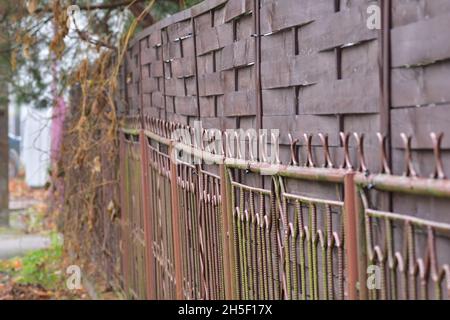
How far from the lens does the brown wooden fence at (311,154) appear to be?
2473mm

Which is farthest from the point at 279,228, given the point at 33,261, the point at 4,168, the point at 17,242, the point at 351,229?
the point at 4,168

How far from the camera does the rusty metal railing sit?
98.7 inches

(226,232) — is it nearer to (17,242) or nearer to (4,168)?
(17,242)

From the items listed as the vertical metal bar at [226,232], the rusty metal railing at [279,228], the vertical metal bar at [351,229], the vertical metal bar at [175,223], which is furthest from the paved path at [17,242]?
the vertical metal bar at [351,229]

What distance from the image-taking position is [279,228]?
3617mm

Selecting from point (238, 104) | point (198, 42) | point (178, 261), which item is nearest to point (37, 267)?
point (178, 261)

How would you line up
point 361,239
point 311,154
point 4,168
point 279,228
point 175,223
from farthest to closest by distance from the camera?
1. point 4,168
2. point 175,223
3. point 279,228
4. point 311,154
5. point 361,239

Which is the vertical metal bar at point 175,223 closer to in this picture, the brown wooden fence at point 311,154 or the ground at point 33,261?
the brown wooden fence at point 311,154

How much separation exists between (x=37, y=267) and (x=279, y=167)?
7.26 meters

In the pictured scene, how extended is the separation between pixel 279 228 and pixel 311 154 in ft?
1.59

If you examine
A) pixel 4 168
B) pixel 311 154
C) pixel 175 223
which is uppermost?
pixel 311 154

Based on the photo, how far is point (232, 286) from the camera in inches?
169

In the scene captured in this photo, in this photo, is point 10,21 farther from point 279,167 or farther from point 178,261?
point 279,167
